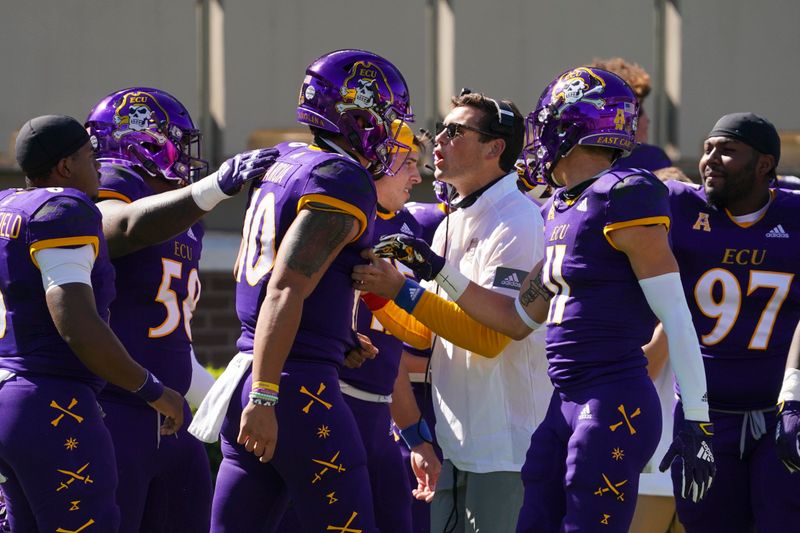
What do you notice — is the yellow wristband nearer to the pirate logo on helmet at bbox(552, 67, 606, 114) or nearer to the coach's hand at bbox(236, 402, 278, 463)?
the coach's hand at bbox(236, 402, 278, 463)

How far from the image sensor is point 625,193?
15.7 ft

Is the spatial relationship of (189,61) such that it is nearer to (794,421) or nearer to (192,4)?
(192,4)

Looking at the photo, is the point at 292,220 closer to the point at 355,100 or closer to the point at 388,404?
the point at 355,100

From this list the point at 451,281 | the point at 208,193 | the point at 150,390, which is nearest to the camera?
the point at 150,390

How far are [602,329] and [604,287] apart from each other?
14cm

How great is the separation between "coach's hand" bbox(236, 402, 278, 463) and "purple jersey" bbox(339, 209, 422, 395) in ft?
3.83

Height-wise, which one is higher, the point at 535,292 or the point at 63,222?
the point at 63,222

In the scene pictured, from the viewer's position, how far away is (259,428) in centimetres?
452

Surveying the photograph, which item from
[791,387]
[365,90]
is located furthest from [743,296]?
[365,90]

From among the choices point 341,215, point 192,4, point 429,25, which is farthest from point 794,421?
point 192,4

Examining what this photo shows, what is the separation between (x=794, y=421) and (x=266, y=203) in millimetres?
2026

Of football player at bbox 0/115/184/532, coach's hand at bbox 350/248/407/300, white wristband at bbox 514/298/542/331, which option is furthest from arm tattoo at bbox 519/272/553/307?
football player at bbox 0/115/184/532

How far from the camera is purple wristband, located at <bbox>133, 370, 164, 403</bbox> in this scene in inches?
199

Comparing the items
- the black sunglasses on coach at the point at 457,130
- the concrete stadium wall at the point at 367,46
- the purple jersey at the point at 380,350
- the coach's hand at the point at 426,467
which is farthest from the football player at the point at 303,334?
the concrete stadium wall at the point at 367,46
